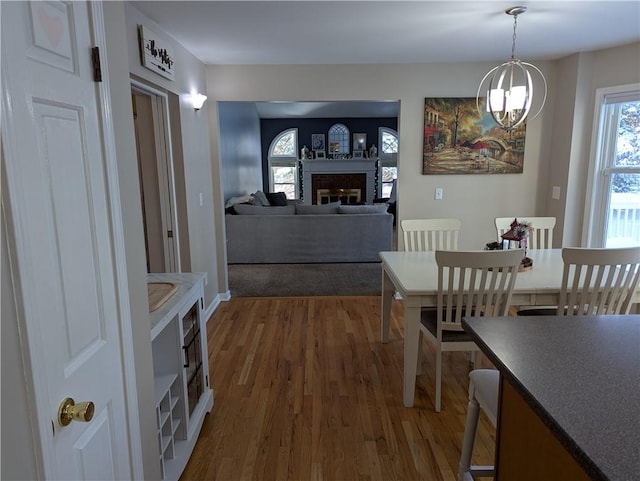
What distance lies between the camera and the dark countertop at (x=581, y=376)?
0.74 meters

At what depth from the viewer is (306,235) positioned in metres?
5.80

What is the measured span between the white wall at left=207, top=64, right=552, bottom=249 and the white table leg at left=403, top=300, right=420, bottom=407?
6.64 ft

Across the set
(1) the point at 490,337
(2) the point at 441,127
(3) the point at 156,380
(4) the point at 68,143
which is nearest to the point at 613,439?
(1) the point at 490,337

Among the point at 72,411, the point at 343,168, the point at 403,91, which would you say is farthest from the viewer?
the point at 343,168

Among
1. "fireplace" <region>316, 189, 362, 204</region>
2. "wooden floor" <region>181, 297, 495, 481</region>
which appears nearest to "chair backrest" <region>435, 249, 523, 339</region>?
"wooden floor" <region>181, 297, 495, 481</region>

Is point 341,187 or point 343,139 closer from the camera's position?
point 343,139

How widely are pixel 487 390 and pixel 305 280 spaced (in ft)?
12.0

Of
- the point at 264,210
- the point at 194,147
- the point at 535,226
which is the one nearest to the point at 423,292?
the point at 535,226

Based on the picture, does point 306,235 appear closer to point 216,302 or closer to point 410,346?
point 216,302

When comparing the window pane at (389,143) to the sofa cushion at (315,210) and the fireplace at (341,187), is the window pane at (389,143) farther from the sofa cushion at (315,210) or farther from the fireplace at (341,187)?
the sofa cushion at (315,210)

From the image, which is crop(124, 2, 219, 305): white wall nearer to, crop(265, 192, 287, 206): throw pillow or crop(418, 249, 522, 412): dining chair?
crop(418, 249, 522, 412): dining chair

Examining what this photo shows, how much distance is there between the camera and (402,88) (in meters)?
4.03

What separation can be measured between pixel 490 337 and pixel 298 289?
3549mm

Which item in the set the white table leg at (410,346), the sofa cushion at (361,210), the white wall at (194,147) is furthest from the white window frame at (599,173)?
the white wall at (194,147)
